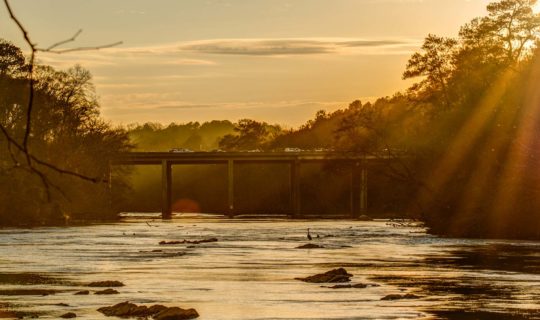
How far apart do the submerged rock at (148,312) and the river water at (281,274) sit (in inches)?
19.5

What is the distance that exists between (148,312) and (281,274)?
16.5 m

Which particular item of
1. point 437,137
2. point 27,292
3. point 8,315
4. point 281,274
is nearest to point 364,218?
point 437,137

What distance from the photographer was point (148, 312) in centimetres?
3105

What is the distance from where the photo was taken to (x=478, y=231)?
83500 millimetres

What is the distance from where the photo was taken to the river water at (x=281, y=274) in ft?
107

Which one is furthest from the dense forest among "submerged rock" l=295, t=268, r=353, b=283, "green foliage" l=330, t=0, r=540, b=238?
"submerged rock" l=295, t=268, r=353, b=283

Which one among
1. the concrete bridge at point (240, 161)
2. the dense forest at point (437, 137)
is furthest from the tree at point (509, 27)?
the concrete bridge at point (240, 161)

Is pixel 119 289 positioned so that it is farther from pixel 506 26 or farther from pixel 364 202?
pixel 364 202

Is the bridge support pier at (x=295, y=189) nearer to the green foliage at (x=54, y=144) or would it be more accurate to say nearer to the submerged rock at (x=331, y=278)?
the green foliage at (x=54, y=144)

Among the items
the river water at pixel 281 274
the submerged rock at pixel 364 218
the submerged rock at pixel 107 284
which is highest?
the submerged rock at pixel 107 284

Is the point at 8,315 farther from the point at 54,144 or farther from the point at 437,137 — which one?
the point at 54,144

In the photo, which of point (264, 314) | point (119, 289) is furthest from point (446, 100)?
point (264, 314)

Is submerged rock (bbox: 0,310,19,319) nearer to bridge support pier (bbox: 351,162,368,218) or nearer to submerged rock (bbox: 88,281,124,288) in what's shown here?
submerged rock (bbox: 88,281,124,288)

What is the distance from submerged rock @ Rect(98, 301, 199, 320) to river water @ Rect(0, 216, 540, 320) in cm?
50
